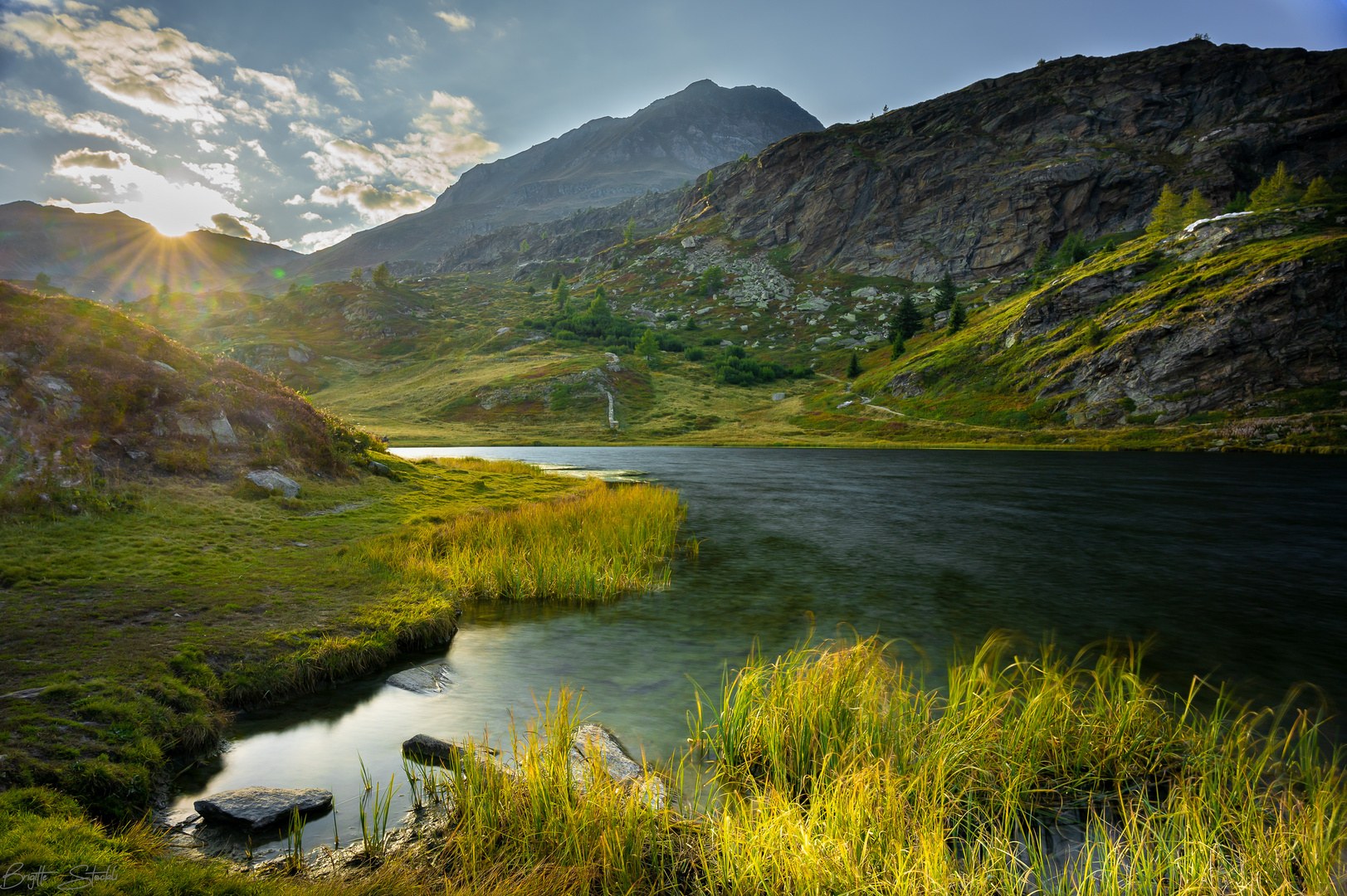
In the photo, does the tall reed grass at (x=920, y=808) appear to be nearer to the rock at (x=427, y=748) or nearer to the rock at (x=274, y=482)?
the rock at (x=427, y=748)

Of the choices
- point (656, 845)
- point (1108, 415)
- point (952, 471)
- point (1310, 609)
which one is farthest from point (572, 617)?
point (1108, 415)

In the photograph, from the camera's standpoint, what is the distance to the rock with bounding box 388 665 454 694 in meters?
12.5

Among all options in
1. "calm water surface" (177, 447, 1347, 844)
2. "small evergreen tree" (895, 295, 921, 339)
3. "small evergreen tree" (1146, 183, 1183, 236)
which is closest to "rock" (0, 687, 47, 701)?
"calm water surface" (177, 447, 1347, 844)

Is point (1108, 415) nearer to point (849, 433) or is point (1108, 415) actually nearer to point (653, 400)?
point (849, 433)

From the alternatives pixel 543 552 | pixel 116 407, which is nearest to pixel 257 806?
pixel 543 552

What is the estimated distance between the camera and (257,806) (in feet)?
25.2

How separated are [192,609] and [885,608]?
1954cm

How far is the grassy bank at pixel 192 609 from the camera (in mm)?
8523

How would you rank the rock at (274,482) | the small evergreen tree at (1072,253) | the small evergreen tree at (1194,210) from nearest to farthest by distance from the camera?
1. the rock at (274,482)
2. the small evergreen tree at (1194,210)
3. the small evergreen tree at (1072,253)

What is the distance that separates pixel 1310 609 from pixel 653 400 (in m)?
147

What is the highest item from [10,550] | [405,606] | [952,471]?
[10,550]

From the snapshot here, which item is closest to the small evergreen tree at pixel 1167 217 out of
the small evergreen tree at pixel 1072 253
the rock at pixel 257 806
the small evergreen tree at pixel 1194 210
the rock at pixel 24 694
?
the small evergreen tree at pixel 1194 210

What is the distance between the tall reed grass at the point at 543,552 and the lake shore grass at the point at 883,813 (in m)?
10.7

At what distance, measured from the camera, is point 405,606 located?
15961mm
